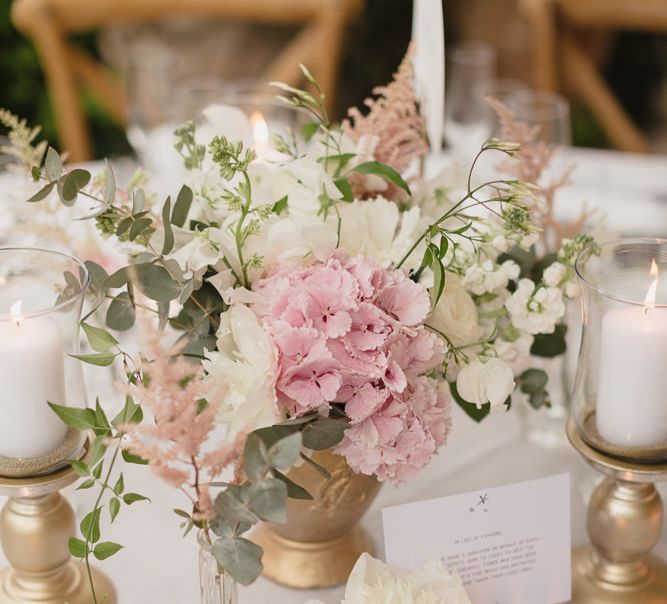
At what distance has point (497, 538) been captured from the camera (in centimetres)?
87

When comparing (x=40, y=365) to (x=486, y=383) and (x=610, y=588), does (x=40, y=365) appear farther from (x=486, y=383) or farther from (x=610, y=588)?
(x=610, y=588)

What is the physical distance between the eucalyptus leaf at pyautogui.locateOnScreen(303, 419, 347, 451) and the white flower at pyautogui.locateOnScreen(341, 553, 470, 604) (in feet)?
0.44

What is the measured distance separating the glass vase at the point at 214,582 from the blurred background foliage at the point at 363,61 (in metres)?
2.57

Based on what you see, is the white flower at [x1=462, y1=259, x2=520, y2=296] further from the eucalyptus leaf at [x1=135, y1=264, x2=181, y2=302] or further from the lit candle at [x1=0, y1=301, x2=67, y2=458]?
the lit candle at [x1=0, y1=301, x2=67, y2=458]

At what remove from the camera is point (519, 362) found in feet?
2.99

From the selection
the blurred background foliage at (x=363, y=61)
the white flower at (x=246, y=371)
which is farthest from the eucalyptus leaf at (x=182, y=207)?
the blurred background foliage at (x=363, y=61)

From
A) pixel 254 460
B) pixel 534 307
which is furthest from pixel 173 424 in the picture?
pixel 534 307

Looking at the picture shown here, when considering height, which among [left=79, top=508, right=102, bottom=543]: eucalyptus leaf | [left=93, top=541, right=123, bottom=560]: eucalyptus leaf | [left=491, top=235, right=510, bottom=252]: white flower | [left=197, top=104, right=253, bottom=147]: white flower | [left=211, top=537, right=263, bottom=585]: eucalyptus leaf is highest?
[left=197, top=104, right=253, bottom=147]: white flower

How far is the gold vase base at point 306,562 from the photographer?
0.93m

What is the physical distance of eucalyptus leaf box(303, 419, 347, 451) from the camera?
0.74 metres

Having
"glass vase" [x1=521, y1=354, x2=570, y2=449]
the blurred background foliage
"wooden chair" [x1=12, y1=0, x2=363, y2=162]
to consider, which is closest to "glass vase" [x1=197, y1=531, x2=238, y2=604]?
"glass vase" [x1=521, y1=354, x2=570, y2=449]

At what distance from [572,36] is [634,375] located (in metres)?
1.68

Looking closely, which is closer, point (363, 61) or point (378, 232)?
point (378, 232)

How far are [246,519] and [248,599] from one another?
275mm
